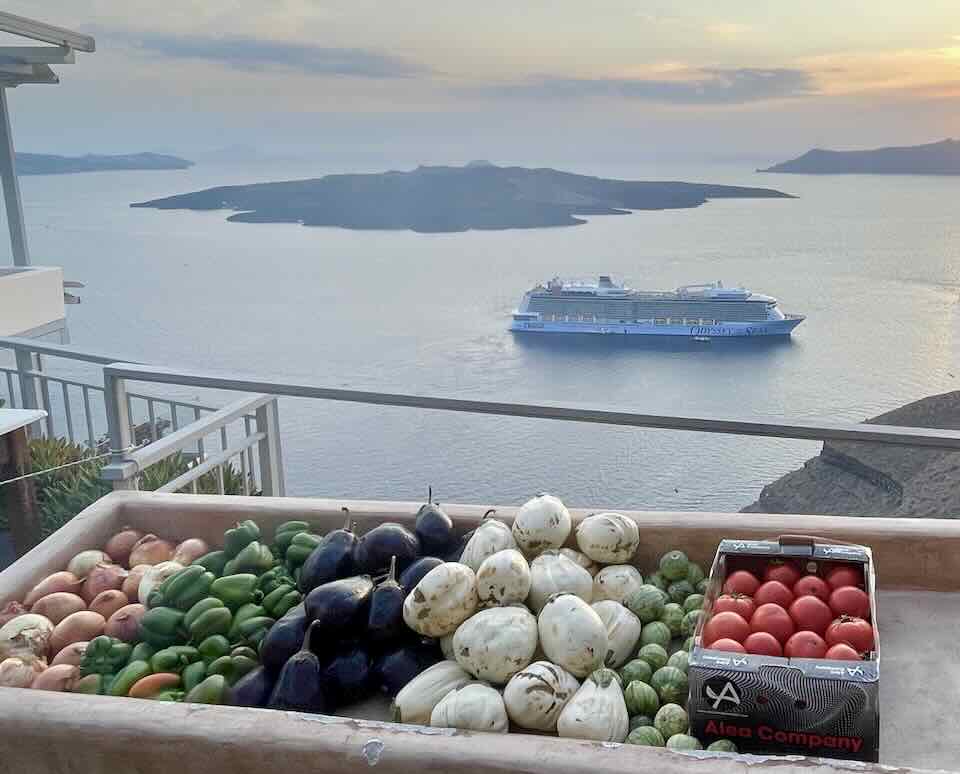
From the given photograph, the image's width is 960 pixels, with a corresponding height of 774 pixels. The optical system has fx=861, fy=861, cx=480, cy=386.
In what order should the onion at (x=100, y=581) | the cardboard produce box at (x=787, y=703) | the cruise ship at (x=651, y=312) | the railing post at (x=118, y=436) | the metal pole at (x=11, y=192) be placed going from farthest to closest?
1. the cruise ship at (x=651, y=312)
2. the metal pole at (x=11, y=192)
3. the railing post at (x=118, y=436)
4. the onion at (x=100, y=581)
5. the cardboard produce box at (x=787, y=703)

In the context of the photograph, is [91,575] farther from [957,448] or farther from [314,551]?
[957,448]

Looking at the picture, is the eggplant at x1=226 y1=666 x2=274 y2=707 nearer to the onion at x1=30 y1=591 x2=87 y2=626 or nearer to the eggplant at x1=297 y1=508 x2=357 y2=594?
the eggplant at x1=297 y1=508 x2=357 y2=594

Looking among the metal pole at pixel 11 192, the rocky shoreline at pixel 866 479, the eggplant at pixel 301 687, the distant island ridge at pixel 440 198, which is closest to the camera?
the eggplant at pixel 301 687

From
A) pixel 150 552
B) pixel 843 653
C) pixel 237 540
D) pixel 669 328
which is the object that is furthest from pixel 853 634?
pixel 669 328

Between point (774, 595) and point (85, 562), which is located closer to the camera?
point (774, 595)

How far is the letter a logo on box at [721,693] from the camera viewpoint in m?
1.15

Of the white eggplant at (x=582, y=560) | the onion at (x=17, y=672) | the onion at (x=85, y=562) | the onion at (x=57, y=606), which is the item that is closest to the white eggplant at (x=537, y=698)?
the white eggplant at (x=582, y=560)

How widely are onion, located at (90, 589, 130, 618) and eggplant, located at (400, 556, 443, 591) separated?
59 centimetres

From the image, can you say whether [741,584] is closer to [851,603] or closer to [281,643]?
[851,603]

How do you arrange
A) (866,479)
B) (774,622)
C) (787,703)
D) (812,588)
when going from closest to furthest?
(787,703) < (774,622) < (812,588) < (866,479)

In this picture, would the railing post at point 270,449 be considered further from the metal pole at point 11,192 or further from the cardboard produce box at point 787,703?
the metal pole at point 11,192

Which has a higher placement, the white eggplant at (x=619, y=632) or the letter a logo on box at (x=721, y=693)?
the letter a logo on box at (x=721, y=693)

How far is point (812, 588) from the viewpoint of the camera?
1447 mm

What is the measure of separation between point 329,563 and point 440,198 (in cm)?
826
